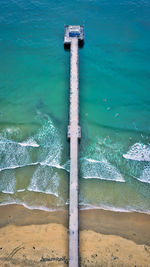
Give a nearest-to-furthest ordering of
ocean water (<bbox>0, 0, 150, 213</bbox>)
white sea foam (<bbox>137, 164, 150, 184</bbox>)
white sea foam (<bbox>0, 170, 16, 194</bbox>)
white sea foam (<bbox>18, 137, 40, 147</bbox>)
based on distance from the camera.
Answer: white sea foam (<bbox>0, 170, 16, 194</bbox>)
ocean water (<bbox>0, 0, 150, 213</bbox>)
white sea foam (<bbox>137, 164, 150, 184</bbox>)
white sea foam (<bbox>18, 137, 40, 147</bbox>)

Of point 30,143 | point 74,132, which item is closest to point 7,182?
point 30,143

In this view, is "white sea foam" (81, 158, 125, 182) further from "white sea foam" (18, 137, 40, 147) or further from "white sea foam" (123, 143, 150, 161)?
"white sea foam" (18, 137, 40, 147)

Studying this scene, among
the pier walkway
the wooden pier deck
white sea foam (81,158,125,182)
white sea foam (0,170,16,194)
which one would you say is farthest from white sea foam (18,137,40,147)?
white sea foam (81,158,125,182)

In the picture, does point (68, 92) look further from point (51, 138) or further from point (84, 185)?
point (84, 185)

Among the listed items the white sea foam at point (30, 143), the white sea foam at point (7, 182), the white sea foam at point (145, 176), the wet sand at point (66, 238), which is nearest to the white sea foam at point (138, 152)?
the white sea foam at point (145, 176)

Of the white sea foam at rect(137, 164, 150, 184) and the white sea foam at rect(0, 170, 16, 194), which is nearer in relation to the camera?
the white sea foam at rect(0, 170, 16, 194)

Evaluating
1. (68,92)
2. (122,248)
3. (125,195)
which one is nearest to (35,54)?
(68,92)

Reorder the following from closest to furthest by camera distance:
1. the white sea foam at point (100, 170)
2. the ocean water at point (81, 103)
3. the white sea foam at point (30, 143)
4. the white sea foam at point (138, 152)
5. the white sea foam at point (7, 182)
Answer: the white sea foam at point (7, 182), the ocean water at point (81, 103), the white sea foam at point (100, 170), the white sea foam at point (138, 152), the white sea foam at point (30, 143)

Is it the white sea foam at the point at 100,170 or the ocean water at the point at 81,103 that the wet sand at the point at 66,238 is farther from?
the white sea foam at the point at 100,170
